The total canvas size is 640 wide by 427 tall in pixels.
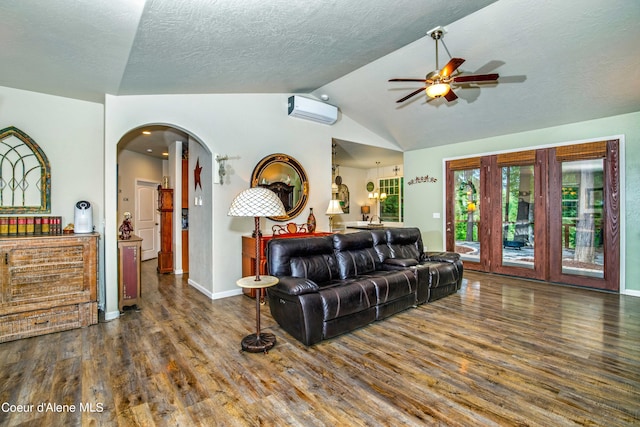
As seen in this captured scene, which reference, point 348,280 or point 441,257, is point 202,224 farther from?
point 441,257

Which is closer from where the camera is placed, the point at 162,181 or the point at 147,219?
the point at 162,181

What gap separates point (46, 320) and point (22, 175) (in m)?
1.68

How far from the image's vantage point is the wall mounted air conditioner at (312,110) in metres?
4.83

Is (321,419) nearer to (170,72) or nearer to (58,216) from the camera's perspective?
(170,72)

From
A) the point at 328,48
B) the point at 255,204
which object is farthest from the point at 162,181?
the point at 328,48

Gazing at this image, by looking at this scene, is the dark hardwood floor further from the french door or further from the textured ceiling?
the textured ceiling

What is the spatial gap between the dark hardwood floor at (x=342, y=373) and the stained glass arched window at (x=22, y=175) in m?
1.52

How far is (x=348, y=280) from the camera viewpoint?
341cm

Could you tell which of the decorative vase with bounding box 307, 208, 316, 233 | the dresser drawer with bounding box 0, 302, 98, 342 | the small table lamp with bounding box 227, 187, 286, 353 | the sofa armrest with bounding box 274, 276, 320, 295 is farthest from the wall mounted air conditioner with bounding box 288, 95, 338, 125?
the dresser drawer with bounding box 0, 302, 98, 342

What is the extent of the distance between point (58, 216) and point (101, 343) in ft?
5.81

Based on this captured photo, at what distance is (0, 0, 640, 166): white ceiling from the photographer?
2254mm

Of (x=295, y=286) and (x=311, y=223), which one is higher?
(x=311, y=223)

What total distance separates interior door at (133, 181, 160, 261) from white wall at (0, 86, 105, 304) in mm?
3662

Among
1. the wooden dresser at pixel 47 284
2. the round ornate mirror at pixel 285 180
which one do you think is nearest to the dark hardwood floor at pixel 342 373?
the wooden dresser at pixel 47 284
